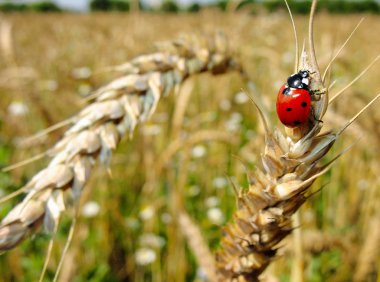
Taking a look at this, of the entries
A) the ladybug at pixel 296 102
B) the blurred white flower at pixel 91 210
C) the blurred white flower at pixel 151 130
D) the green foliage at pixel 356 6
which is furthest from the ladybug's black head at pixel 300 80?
the green foliage at pixel 356 6

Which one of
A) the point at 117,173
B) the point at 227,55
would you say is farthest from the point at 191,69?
the point at 117,173

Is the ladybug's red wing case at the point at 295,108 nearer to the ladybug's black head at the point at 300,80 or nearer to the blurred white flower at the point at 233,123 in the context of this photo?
the ladybug's black head at the point at 300,80

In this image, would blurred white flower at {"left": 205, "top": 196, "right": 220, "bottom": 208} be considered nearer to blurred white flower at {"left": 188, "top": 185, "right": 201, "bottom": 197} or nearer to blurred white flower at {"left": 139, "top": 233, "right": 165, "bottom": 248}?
blurred white flower at {"left": 188, "top": 185, "right": 201, "bottom": 197}

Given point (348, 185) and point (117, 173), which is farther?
point (117, 173)

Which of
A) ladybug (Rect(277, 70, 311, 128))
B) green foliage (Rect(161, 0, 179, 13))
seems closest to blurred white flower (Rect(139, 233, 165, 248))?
ladybug (Rect(277, 70, 311, 128))

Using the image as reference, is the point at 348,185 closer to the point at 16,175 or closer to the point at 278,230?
the point at 16,175

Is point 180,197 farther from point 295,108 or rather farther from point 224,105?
point 224,105

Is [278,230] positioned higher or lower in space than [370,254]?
higher
